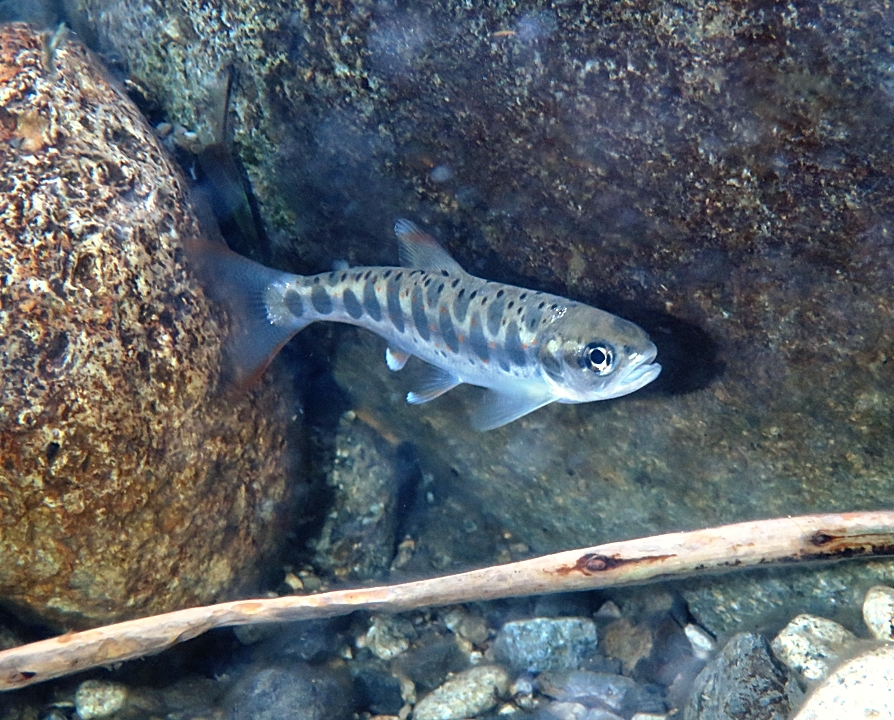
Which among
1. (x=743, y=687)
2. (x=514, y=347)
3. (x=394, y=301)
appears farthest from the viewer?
(x=394, y=301)

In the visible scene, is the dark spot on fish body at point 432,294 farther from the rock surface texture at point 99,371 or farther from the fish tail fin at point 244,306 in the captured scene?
the rock surface texture at point 99,371

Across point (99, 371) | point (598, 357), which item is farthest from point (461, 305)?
point (99, 371)

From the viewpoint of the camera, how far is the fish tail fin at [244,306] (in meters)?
3.86

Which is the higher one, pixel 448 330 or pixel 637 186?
pixel 637 186

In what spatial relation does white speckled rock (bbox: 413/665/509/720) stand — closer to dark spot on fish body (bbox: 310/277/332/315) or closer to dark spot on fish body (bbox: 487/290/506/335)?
dark spot on fish body (bbox: 487/290/506/335)

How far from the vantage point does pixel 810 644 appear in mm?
3125

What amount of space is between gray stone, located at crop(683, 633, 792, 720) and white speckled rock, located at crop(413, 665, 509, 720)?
1.15 metres

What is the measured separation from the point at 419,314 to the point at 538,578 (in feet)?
5.71

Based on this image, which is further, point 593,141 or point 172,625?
point 172,625

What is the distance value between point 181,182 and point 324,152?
969 millimetres

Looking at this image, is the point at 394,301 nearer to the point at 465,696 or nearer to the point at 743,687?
the point at 465,696

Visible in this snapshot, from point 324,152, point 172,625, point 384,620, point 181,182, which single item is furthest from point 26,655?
point 324,152

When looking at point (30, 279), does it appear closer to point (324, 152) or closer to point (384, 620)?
point (324, 152)

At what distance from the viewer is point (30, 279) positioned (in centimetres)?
309
